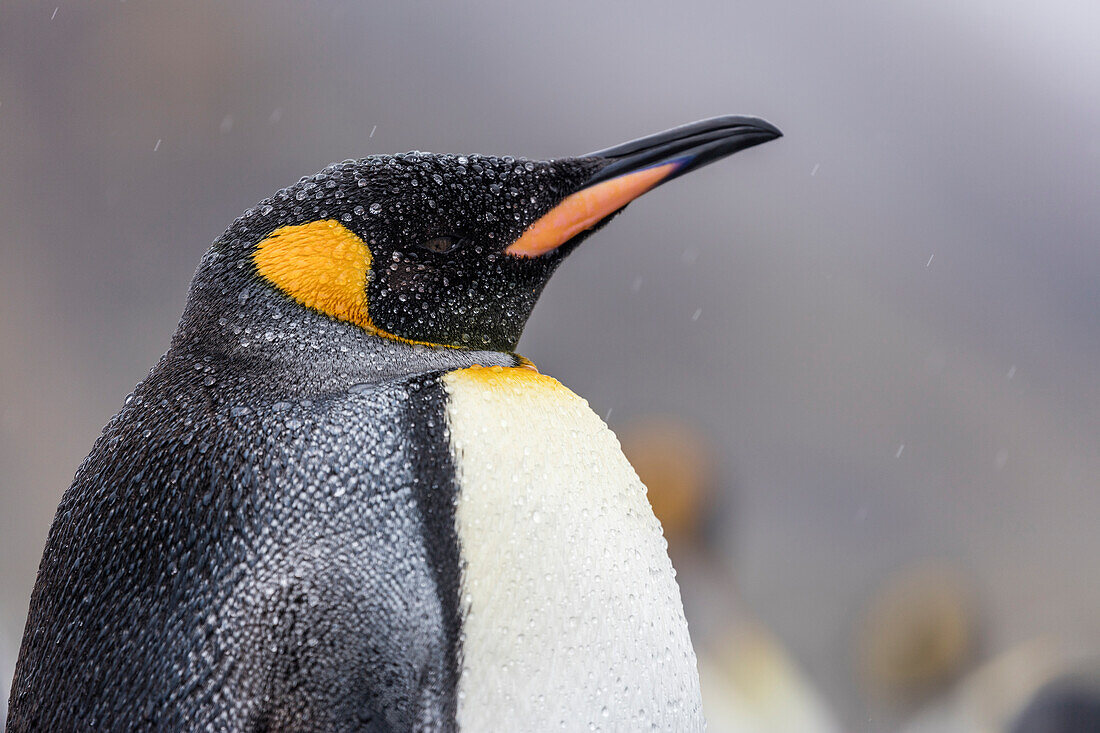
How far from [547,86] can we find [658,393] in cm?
84

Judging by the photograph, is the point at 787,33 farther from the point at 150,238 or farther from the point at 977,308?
the point at 150,238

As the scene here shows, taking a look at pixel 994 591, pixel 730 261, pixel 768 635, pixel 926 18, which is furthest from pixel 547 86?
pixel 994 591

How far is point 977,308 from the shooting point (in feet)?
6.72

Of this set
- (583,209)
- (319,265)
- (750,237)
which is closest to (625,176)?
(583,209)

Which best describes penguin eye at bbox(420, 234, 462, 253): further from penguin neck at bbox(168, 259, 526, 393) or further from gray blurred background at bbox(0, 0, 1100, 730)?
gray blurred background at bbox(0, 0, 1100, 730)

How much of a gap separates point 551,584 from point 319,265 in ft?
0.50

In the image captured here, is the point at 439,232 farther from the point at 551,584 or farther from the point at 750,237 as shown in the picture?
the point at 750,237

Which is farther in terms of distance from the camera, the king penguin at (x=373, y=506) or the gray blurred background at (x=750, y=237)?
the gray blurred background at (x=750, y=237)

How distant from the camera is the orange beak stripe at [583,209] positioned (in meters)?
0.35

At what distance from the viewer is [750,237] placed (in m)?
2.09

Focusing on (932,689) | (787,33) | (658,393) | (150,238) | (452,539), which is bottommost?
(932,689)

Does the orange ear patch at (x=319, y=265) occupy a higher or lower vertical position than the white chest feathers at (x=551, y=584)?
higher

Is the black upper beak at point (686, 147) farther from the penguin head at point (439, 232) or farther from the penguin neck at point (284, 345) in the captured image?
the penguin neck at point (284, 345)

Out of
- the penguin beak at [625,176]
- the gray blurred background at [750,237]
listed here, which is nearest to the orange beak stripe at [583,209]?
the penguin beak at [625,176]
